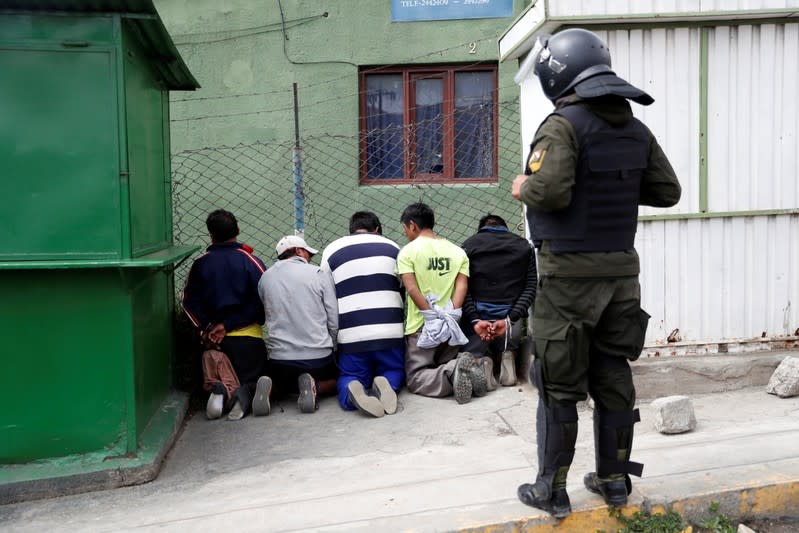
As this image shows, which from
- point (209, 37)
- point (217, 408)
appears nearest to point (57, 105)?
point (217, 408)

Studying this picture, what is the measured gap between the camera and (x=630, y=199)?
3316mm

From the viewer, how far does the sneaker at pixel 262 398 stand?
5.56 meters

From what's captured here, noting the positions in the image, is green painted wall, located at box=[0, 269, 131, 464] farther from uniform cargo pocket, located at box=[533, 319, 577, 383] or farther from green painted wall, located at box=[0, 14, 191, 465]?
uniform cargo pocket, located at box=[533, 319, 577, 383]

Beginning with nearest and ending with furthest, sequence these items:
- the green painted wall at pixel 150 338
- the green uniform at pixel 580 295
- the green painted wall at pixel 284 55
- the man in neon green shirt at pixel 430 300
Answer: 1. the green uniform at pixel 580 295
2. the green painted wall at pixel 150 338
3. the man in neon green shirt at pixel 430 300
4. the green painted wall at pixel 284 55

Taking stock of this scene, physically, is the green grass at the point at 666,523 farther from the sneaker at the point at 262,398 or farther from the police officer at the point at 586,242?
the sneaker at the point at 262,398

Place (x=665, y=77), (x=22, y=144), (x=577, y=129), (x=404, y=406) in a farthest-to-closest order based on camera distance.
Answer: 1. (x=404, y=406)
2. (x=665, y=77)
3. (x=22, y=144)
4. (x=577, y=129)

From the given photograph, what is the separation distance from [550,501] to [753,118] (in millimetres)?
3227

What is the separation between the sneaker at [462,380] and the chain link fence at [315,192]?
3003mm

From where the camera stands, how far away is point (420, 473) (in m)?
4.26

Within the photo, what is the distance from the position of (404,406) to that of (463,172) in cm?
360

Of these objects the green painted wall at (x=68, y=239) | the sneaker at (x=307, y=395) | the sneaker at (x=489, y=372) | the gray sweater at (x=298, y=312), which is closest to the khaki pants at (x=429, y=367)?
the sneaker at (x=489, y=372)

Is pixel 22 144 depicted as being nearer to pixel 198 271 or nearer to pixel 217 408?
pixel 198 271

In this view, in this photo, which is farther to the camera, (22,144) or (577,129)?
(22,144)

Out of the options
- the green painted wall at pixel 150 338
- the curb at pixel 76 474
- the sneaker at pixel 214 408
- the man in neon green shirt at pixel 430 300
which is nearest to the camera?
the curb at pixel 76 474
